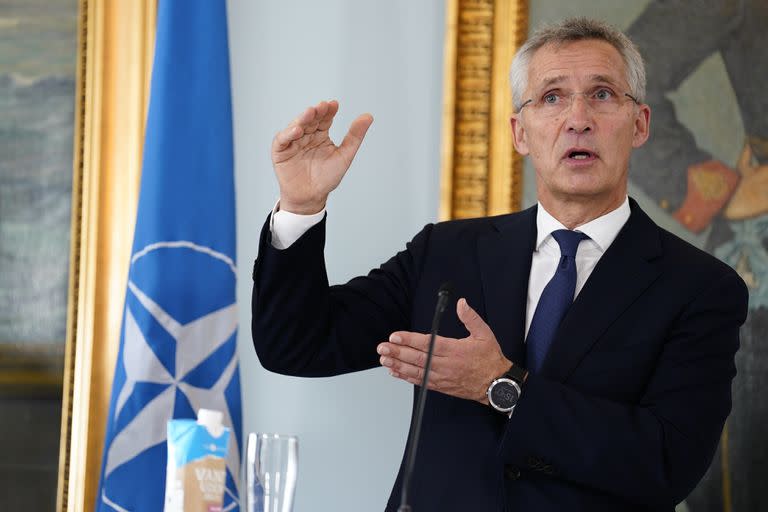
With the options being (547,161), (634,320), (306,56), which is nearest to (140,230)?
(306,56)

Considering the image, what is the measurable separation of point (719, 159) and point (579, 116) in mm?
892

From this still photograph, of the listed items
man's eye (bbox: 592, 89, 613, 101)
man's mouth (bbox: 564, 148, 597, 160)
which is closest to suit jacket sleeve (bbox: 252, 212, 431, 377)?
man's mouth (bbox: 564, 148, 597, 160)

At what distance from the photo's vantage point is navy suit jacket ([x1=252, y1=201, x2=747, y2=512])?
1946 millimetres

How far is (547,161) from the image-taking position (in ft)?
7.55

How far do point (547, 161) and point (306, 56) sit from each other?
51.6 inches

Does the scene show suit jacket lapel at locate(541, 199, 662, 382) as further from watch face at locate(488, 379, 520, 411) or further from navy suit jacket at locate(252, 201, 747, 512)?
watch face at locate(488, 379, 520, 411)

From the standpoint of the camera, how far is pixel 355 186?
3281 mm

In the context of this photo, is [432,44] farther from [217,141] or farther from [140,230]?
[140,230]

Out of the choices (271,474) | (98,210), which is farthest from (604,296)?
(98,210)

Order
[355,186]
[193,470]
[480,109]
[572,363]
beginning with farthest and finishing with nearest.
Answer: [355,186] < [480,109] < [572,363] < [193,470]

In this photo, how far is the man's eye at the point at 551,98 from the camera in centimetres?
237

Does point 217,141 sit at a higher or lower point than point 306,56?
lower

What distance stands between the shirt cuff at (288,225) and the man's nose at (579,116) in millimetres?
615

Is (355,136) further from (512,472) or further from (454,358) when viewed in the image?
(512,472)
